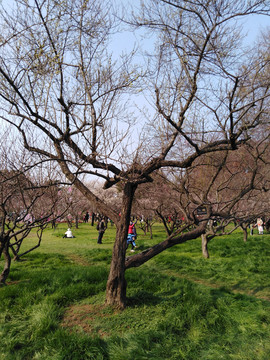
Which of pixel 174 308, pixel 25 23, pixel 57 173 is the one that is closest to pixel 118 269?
pixel 174 308

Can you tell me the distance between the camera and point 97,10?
15.9 feet

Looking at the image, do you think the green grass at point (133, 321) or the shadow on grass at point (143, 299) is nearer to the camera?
the green grass at point (133, 321)

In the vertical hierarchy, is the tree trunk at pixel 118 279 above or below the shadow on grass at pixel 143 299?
above

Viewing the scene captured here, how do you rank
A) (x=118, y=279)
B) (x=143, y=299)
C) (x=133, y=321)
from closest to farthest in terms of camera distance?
(x=133, y=321) < (x=118, y=279) < (x=143, y=299)

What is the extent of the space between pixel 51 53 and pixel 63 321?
15.2ft

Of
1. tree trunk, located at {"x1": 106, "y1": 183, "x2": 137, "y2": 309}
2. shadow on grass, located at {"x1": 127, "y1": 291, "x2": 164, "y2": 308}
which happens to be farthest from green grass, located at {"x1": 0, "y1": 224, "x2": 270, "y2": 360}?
tree trunk, located at {"x1": 106, "y1": 183, "x2": 137, "y2": 309}

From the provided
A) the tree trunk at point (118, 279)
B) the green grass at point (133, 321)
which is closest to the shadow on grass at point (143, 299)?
the green grass at point (133, 321)

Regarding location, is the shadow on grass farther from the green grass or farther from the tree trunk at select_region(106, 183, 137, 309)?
the tree trunk at select_region(106, 183, 137, 309)

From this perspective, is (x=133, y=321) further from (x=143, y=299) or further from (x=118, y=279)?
(x=143, y=299)

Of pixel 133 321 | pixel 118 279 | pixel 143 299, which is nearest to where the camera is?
pixel 133 321

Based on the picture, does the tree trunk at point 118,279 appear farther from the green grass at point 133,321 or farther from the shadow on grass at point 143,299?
the shadow on grass at point 143,299

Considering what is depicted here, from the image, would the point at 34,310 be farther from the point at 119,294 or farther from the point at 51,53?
the point at 51,53

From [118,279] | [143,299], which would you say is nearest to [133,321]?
[118,279]

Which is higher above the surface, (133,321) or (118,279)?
(118,279)
